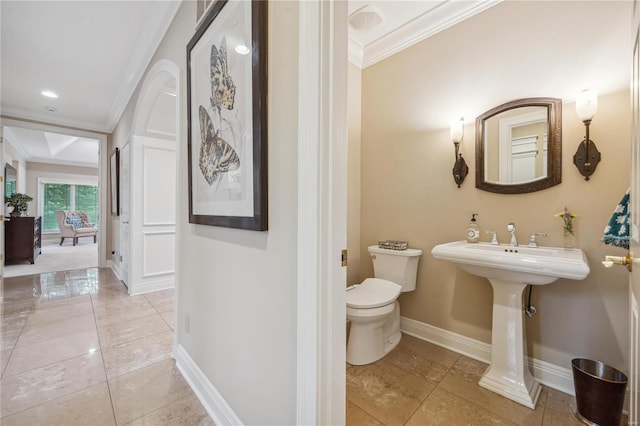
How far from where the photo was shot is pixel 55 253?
20.0 ft

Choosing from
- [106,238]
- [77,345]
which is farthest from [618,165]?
[106,238]

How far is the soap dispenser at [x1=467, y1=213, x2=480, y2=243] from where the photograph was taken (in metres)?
1.89

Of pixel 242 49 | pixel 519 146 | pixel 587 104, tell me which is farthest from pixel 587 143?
pixel 242 49

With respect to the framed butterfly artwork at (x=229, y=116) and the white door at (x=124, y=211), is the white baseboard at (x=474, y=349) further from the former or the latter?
the white door at (x=124, y=211)

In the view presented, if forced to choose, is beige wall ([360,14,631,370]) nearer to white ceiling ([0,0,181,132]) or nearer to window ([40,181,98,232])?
white ceiling ([0,0,181,132])

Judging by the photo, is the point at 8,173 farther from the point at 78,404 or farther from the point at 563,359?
the point at 563,359

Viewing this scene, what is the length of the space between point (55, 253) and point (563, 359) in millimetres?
8720

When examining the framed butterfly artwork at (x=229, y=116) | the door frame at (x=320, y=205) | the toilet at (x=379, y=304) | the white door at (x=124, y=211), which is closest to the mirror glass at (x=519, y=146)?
the toilet at (x=379, y=304)

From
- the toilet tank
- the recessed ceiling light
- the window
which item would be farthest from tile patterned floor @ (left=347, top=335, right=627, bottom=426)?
the window

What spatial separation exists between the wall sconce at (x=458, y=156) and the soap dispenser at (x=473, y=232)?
0.30 meters

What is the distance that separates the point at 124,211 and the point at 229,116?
11.1 feet

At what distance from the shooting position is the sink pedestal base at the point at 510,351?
152 cm

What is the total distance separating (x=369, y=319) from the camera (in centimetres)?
177

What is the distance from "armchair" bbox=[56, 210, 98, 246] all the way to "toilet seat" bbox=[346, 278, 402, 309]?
29.2 feet
